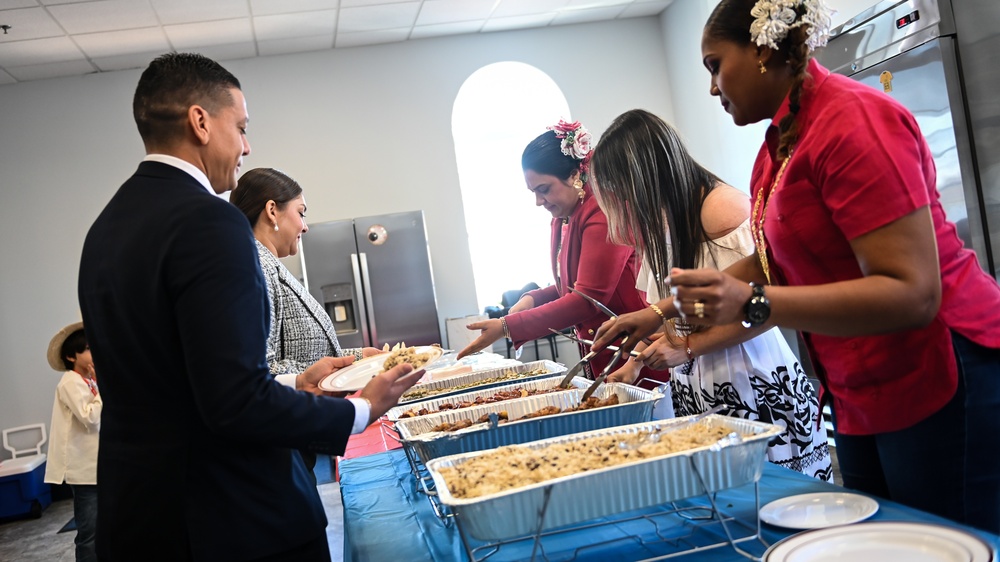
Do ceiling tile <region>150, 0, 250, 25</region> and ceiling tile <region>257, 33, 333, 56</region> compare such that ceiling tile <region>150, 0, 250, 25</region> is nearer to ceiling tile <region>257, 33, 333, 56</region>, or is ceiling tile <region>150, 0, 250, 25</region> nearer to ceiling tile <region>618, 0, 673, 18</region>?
ceiling tile <region>257, 33, 333, 56</region>

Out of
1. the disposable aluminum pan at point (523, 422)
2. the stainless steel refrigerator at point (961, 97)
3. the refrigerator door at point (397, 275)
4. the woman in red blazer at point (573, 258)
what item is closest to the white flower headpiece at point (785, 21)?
the disposable aluminum pan at point (523, 422)

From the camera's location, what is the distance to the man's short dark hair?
1342 millimetres

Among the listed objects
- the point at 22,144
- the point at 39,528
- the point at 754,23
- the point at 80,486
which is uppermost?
the point at 22,144

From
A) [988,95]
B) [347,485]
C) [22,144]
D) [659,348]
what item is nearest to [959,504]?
[659,348]

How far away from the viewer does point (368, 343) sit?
5.73 meters

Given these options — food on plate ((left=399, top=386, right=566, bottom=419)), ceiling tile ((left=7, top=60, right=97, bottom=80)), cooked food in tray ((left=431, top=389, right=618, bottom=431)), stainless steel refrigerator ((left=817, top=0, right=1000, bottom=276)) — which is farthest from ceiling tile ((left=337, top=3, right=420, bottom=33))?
cooked food in tray ((left=431, top=389, right=618, bottom=431))

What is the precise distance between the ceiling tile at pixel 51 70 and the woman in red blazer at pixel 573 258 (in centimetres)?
446

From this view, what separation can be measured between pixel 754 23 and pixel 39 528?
5436mm

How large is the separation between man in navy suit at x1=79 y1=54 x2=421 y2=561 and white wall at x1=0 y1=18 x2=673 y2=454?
502 cm

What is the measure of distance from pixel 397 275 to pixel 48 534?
2.68 metres

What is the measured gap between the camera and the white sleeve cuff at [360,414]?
4.28ft

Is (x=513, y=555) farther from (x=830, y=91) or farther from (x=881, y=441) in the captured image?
(x=830, y=91)

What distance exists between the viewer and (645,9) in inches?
251

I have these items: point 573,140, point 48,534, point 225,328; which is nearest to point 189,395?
point 225,328
